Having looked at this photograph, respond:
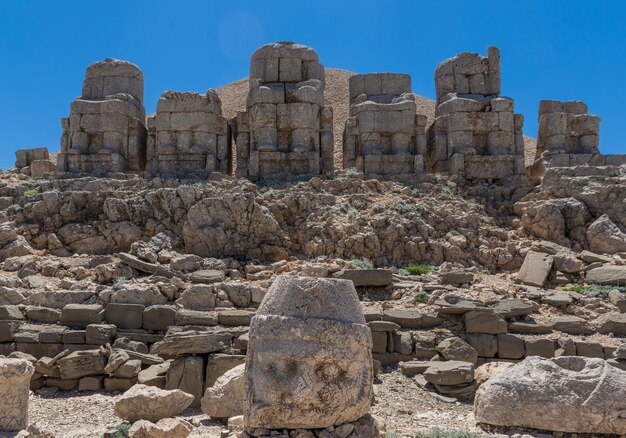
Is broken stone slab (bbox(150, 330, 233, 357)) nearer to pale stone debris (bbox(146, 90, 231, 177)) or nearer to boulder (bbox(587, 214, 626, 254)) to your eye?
pale stone debris (bbox(146, 90, 231, 177))

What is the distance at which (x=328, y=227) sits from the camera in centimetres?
1304

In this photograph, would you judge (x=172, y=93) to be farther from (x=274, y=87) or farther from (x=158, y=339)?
(x=158, y=339)

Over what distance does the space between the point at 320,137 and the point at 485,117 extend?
4.63 meters

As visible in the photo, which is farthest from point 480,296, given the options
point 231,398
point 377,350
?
point 231,398

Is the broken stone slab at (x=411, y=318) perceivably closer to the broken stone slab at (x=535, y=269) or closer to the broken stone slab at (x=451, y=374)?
the broken stone slab at (x=451, y=374)

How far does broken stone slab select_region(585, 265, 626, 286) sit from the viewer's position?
35.7ft

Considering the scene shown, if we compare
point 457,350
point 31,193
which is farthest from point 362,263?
point 31,193

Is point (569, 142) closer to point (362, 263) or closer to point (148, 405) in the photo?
point (362, 263)

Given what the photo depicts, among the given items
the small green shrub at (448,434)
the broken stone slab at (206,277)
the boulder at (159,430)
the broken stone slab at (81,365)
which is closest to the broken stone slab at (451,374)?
the small green shrub at (448,434)

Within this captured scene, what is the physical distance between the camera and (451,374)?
26.3 ft

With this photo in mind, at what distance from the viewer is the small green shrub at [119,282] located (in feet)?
34.1

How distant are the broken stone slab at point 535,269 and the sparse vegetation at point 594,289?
1.73 feet

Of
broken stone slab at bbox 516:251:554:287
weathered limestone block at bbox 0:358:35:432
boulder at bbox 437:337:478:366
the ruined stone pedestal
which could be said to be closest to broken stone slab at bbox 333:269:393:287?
boulder at bbox 437:337:478:366

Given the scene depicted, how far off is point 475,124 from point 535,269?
19.9 feet
